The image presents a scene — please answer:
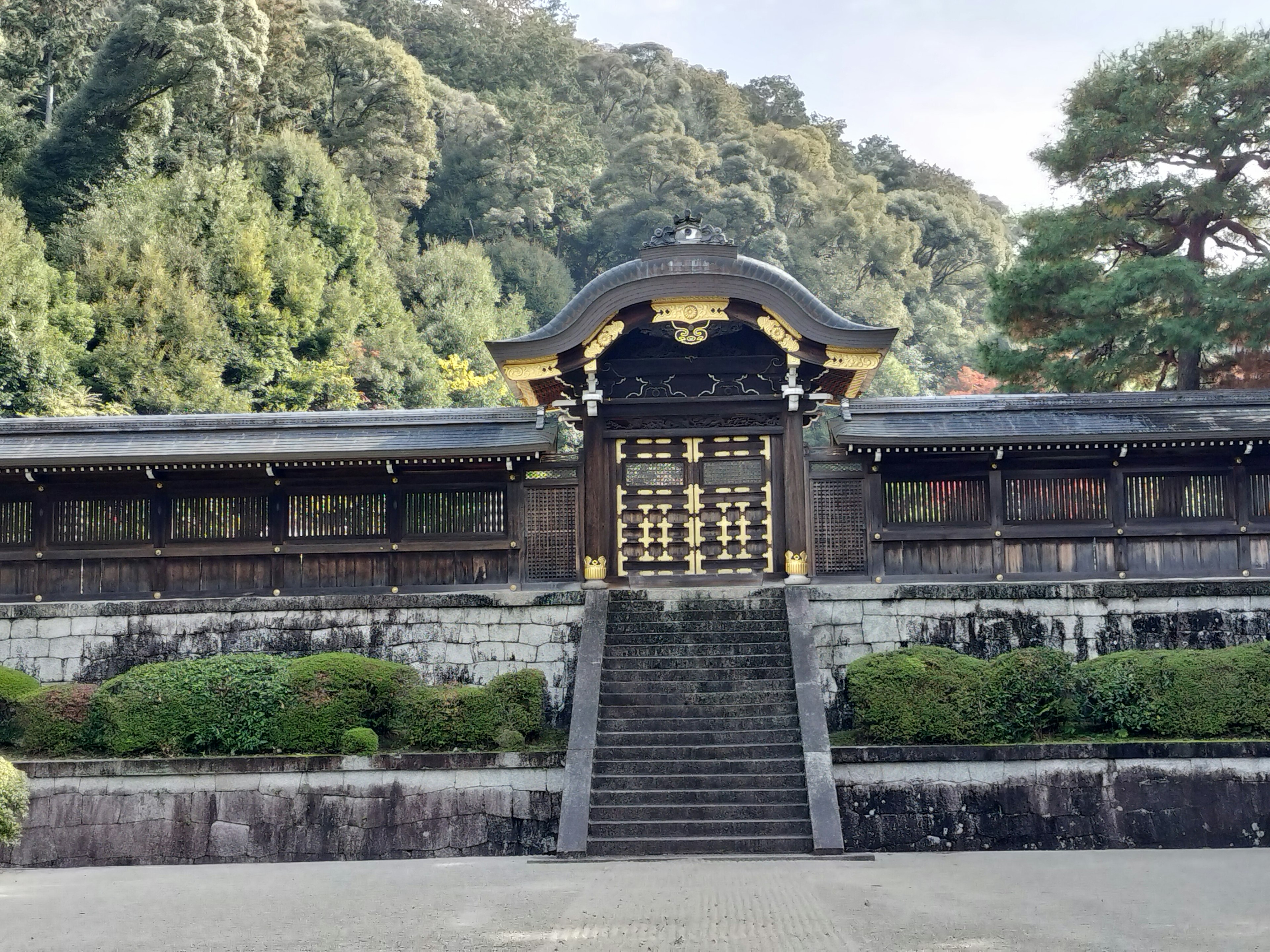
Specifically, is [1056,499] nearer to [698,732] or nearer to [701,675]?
[701,675]

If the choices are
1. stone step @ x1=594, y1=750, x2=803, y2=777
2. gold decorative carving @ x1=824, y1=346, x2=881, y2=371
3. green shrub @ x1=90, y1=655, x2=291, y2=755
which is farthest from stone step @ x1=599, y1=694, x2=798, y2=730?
gold decorative carving @ x1=824, y1=346, x2=881, y2=371

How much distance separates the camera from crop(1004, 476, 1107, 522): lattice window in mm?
19312

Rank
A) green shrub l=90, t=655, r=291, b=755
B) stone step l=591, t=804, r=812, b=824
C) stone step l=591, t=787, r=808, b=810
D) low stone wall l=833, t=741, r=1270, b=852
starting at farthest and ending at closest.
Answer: green shrub l=90, t=655, r=291, b=755, low stone wall l=833, t=741, r=1270, b=852, stone step l=591, t=787, r=808, b=810, stone step l=591, t=804, r=812, b=824

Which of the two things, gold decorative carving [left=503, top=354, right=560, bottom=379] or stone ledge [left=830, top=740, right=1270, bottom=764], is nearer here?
stone ledge [left=830, top=740, right=1270, bottom=764]

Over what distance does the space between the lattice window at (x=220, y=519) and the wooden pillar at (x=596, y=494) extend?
4.86 m

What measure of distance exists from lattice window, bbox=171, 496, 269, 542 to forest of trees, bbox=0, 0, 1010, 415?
48.3 ft

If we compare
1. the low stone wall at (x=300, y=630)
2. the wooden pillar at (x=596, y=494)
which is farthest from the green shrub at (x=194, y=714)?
the wooden pillar at (x=596, y=494)

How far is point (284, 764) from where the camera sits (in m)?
15.4

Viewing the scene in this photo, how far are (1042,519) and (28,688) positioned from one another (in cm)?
1451

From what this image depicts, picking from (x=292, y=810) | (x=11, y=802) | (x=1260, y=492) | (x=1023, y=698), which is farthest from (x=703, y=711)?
(x=1260, y=492)

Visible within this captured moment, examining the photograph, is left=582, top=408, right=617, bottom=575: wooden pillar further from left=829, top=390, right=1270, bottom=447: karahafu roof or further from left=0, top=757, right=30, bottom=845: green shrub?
left=0, top=757, right=30, bottom=845: green shrub

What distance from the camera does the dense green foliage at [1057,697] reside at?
1530cm

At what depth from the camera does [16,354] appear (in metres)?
31.9

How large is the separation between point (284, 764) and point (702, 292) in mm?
8393
